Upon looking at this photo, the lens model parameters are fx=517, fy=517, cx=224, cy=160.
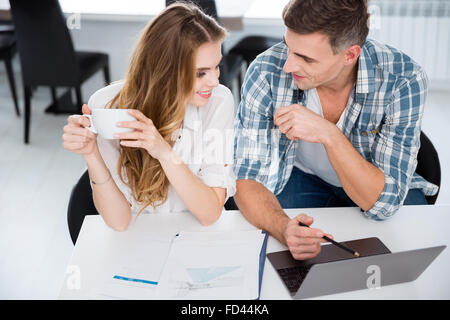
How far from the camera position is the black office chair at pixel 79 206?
1445mm

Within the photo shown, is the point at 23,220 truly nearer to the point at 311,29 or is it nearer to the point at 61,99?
the point at 61,99

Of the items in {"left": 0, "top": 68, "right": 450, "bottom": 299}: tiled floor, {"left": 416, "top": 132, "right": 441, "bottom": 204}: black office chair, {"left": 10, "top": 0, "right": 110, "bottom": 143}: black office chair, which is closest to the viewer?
{"left": 416, "top": 132, "right": 441, "bottom": 204}: black office chair

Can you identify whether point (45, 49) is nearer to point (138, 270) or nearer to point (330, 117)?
point (330, 117)

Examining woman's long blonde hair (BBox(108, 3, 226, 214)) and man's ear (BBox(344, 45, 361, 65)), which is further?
man's ear (BBox(344, 45, 361, 65))

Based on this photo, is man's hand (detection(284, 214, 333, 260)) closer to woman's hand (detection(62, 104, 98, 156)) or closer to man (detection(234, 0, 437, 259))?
man (detection(234, 0, 437, 259))

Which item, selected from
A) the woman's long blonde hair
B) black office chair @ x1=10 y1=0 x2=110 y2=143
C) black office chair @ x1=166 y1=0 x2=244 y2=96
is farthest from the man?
black office chair @ x1=10 y1=0 x2=110 y2=143

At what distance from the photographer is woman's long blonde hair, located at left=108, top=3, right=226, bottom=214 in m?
1.32

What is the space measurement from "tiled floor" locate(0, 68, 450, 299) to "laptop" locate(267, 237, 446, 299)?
1.22 metres

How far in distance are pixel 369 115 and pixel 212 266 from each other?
74 centimetres

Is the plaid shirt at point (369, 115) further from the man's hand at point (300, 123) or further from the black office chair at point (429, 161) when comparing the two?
the man's hand at point (300, 123)

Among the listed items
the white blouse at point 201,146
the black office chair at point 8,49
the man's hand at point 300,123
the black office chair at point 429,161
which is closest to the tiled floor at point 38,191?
the black office chair at point 8,49

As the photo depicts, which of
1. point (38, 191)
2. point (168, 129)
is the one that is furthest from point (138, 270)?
point (38, 191)

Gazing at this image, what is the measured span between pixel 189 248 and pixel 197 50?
1.66ft

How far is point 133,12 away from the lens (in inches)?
126
